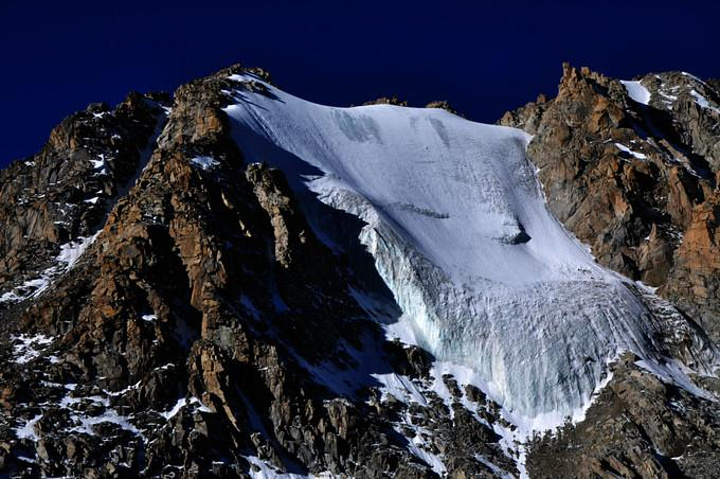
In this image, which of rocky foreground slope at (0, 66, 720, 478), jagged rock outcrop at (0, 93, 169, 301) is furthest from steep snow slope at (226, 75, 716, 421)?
jagged rock outcrop at (0, 93, 169, 301)

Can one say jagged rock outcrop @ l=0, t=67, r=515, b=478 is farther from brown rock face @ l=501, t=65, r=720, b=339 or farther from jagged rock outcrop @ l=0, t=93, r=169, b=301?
brown rock face @ l=501, t=65, r=720, b=339

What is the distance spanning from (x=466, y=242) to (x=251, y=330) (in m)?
33.9

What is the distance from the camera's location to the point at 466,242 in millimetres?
116312

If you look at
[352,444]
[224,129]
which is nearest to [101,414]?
[352,444]

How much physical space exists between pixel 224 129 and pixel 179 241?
22.1 meters

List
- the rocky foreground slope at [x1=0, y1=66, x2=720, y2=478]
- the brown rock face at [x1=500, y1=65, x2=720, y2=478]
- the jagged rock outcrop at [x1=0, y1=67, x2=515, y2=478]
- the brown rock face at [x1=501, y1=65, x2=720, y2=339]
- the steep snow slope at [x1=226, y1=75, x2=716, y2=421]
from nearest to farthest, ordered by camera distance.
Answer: the jagged rock outcrop at [x1=0, y1=67, x2=515, y2=478]
the rocky foreground slope at [x1=0, y1=66, x2=720, y2=478]
the brown rock face at [x1=500, y1=65, x2=720, y2=478]
the steep snow slope at [x1=226, y1=75, x2=716, y2=421]
the brown rock face at [x1=501, y1=65, x2=720, y2=339]

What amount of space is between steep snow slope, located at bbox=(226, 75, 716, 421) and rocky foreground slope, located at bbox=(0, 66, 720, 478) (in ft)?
5.44

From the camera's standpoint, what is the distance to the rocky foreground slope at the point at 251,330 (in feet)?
268

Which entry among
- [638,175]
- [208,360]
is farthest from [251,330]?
[638,175]

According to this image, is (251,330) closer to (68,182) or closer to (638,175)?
(68,182)

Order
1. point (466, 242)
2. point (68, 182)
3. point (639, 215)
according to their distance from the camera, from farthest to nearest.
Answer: point (639, 215) < point (466, 242) < point (68, 182)

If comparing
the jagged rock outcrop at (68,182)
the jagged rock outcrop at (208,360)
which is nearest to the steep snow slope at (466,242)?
the jagged rock outcrop at (208,360)

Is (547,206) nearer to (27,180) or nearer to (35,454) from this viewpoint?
(27,180)

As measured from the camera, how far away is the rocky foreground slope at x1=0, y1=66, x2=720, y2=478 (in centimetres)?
8156
